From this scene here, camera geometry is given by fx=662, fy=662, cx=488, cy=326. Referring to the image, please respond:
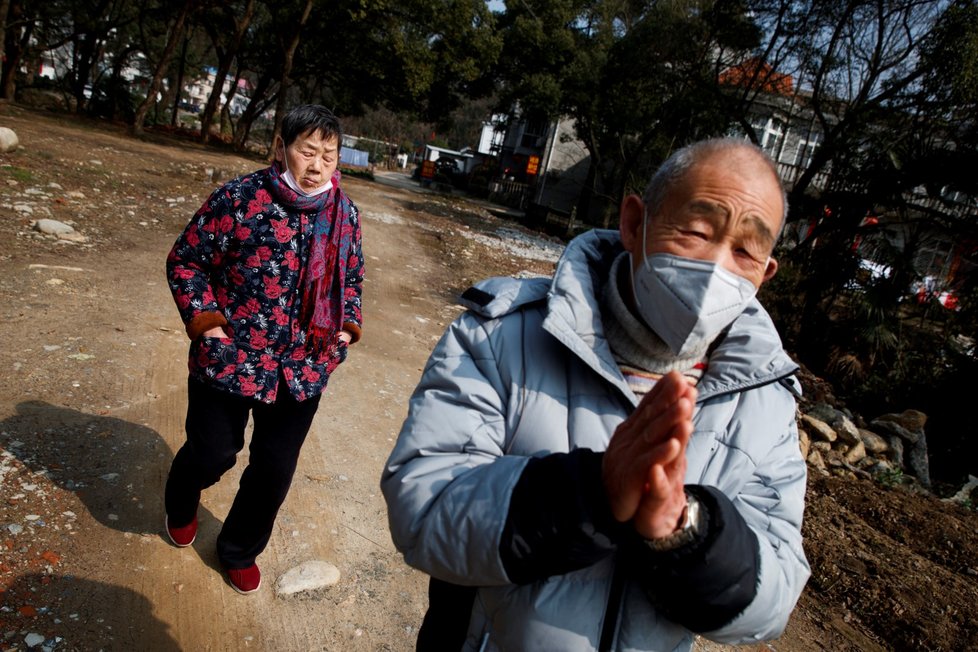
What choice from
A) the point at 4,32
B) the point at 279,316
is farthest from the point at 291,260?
the point at 4,32

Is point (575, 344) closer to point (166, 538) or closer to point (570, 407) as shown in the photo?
point (570, 407)

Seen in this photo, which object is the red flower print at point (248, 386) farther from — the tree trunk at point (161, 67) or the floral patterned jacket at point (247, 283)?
the tree trunk at point (161, 67)

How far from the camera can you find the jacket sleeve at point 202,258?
240 centimetres

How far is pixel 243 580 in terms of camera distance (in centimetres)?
271

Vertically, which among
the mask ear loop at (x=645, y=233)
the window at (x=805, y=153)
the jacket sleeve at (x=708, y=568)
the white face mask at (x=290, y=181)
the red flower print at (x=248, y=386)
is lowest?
the red flower print at (x=248, y=386)

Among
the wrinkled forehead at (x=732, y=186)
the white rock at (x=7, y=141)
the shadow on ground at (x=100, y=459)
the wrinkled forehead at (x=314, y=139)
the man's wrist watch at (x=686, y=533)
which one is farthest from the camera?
the white rock at (x=7, y=141)

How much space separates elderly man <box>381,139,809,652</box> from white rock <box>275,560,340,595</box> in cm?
154

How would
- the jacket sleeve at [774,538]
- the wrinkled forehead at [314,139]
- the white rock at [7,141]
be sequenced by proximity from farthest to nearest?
the white rock at [7,141], the wrinkled forehead at [314,139], the jacket sleeve at [774,538]

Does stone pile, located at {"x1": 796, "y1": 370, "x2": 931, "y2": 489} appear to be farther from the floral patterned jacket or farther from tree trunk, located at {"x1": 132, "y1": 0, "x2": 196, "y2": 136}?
tree trunk, located at {"x1": 132, "y1": 0, "x2": 196, "y2": 136}

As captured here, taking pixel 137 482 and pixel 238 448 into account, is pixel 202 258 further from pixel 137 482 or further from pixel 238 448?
pixel 137 482

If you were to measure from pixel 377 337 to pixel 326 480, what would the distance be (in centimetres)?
278

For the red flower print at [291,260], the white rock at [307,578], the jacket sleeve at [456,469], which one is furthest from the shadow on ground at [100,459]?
the jacket sleeve at [456,469]

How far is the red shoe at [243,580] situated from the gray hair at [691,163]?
226cm

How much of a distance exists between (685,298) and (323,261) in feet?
5.39
